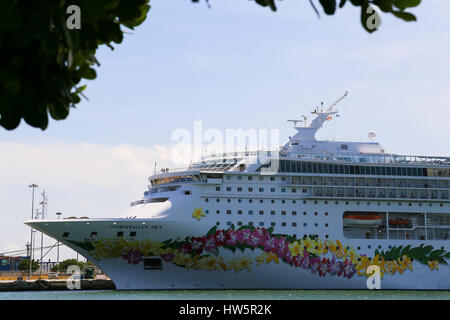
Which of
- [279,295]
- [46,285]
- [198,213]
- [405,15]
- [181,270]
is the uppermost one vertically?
[405,15]

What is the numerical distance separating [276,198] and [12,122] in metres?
29.3

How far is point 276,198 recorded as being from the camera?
32219 mm

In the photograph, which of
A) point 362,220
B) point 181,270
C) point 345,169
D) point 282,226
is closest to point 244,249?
point 282,226

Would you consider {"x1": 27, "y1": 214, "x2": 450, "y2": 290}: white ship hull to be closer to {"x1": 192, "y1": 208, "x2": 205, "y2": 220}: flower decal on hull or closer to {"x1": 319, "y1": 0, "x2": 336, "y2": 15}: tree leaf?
{"x1": 192, "y1": 208, "x2": 205, "y2": 220}: flower decal on hull

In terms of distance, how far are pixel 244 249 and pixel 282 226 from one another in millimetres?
2288

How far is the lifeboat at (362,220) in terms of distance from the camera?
1316 inches

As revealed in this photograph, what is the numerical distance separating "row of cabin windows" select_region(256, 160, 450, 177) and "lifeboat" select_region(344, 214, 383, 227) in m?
2.26

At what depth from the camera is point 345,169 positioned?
34531mm

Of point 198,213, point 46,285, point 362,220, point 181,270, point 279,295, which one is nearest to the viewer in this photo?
point 279,295

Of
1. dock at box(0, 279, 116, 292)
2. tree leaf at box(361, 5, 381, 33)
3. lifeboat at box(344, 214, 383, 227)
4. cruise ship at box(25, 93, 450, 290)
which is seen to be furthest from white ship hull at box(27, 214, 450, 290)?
tree leaf at box(361, 5, 381, 33)

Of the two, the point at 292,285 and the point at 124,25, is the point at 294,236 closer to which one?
the point at 292,285

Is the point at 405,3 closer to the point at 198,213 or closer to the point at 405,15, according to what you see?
the point at 405,15

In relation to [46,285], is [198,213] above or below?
above
